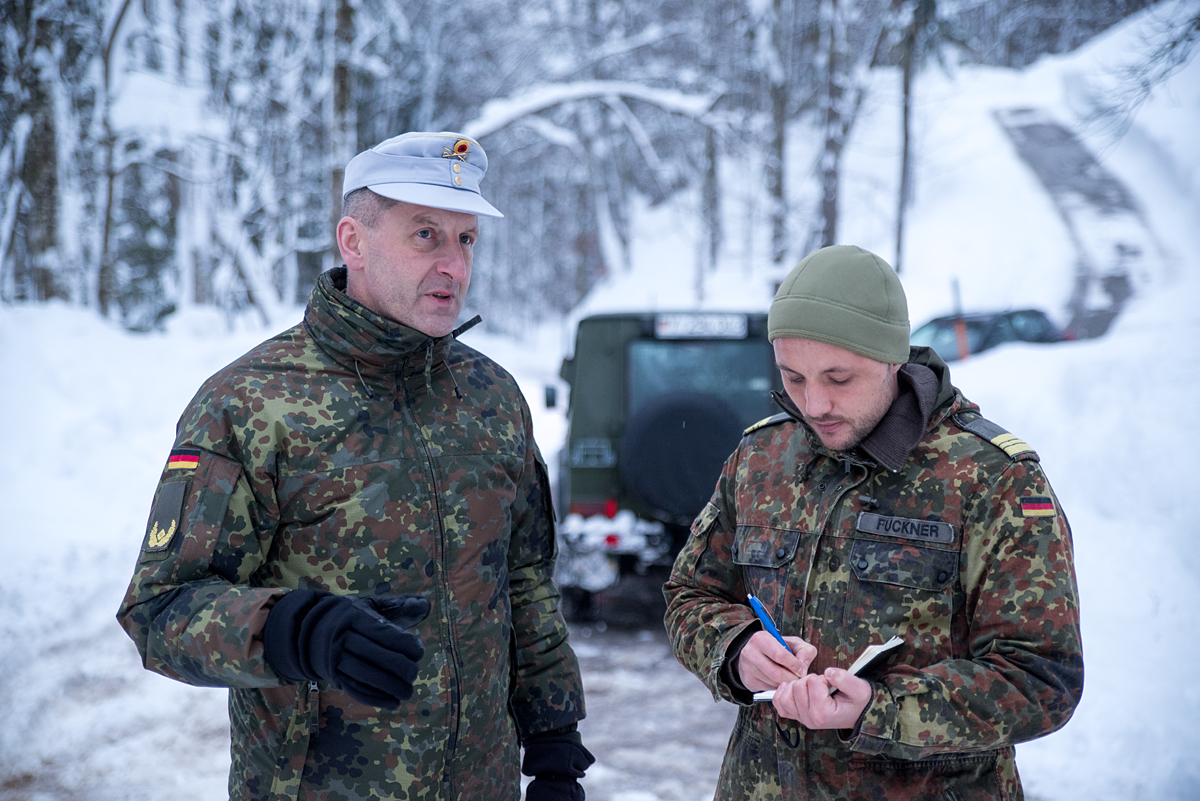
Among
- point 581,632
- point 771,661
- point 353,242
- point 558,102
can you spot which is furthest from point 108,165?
point 771,661

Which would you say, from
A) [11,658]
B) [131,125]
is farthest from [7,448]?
[131,125]

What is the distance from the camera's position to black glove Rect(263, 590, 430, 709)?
1460 millimetres

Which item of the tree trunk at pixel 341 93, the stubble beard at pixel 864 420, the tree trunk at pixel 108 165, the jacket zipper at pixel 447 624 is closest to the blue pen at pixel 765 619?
the stubble beard at pixel 864 420

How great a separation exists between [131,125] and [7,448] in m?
12.2

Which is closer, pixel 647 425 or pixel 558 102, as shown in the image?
pixel 647 425

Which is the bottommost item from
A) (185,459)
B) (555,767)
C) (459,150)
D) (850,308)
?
(555,767)

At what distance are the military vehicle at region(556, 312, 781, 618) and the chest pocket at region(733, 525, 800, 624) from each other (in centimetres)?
360

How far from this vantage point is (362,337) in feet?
6.19

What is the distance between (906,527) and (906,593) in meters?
0.13

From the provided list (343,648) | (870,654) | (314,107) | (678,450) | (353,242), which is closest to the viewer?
(343,648)

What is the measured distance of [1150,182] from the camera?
88.3 ft

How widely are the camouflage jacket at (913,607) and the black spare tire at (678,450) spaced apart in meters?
3.54

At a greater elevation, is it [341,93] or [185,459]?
[341,93]

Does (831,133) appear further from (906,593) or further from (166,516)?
(166,516)
